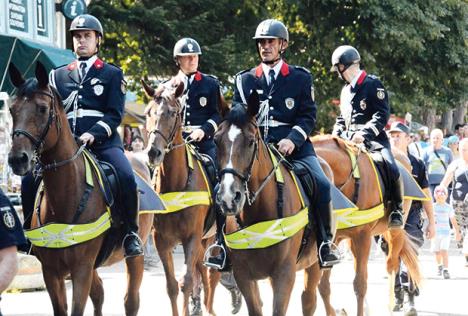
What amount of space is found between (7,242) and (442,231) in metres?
13.7

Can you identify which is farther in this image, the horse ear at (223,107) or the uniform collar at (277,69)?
the uniform collar at (277,69)

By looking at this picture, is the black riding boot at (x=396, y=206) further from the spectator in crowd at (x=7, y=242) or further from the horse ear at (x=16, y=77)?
the spectator in crowd at (x=7, y=242)

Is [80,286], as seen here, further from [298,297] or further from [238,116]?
[298,297]

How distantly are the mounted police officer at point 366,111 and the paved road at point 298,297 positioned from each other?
4.70 ft

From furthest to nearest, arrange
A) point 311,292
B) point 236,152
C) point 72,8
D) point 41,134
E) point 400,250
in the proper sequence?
point 72,8 → point 400,250 → point 311,292 → point 41,134 → point 236,152

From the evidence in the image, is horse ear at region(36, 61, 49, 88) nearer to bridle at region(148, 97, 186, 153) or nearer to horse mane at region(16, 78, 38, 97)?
horse mane at region(16, 78, 38, 97)

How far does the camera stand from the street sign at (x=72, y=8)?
892 inches

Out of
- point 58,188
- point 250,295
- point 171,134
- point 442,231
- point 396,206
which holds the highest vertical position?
point 171,134

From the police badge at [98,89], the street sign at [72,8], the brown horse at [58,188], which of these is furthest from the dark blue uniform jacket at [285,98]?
the street sign at [72,8]

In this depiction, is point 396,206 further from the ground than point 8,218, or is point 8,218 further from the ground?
point 8,218

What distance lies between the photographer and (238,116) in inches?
360

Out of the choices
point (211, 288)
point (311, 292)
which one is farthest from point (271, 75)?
point (211, 288)

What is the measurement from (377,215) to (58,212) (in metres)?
4.92

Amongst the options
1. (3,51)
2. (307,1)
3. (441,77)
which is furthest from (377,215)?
(441,77)
